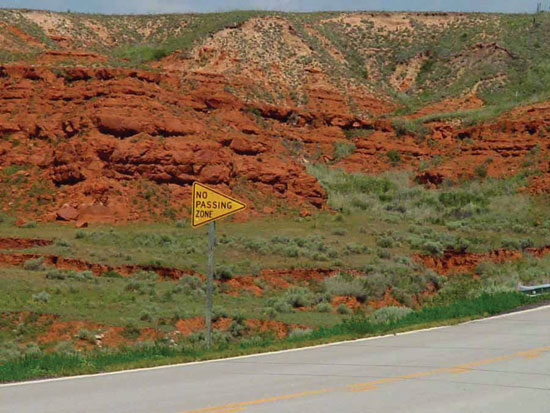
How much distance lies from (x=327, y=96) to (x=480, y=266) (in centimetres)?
3390

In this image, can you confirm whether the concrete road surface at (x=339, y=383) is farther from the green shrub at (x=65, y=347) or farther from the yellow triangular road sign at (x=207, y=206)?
the green shrub at (x=65, y=347)

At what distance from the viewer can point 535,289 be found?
20797 mm

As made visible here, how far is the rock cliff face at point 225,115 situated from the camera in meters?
42.8

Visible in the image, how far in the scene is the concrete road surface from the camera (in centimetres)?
903

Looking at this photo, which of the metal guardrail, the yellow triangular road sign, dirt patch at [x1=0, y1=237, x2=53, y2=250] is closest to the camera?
the yellow triangular road sign

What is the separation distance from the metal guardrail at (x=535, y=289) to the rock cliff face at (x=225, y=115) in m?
23.6

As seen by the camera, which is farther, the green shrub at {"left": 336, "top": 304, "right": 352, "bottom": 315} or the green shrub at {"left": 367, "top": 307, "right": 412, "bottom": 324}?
the green shrub at {"left": 336, "top": 304, "right": 352, "bottom": 315}

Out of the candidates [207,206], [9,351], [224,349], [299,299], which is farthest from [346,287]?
[207,206]

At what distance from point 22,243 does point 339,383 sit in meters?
25.5

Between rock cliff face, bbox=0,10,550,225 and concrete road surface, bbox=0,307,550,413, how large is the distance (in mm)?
Answer: 28261

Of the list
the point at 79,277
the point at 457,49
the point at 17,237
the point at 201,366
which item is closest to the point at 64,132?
the point at 17,237

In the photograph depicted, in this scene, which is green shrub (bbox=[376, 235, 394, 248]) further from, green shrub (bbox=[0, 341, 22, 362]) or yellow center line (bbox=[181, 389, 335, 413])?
yellow center line (bbox=[181, 389, 335, 413])

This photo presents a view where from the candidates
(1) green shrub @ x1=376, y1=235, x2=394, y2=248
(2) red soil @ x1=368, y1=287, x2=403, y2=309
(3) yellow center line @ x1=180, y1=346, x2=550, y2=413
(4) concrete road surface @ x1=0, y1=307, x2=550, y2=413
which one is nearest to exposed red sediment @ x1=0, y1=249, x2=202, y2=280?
(2) red soil @ x1=368, y1=287, x2=403, y2=309

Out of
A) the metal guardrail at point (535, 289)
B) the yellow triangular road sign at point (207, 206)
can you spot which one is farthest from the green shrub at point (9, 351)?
the metal guardrail at point (535, 289)
